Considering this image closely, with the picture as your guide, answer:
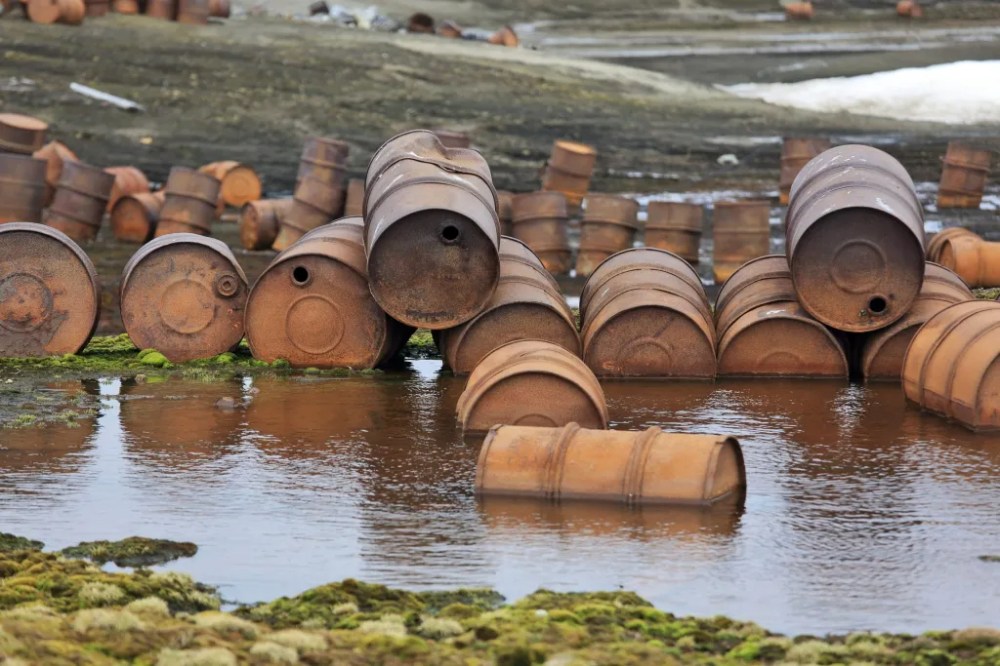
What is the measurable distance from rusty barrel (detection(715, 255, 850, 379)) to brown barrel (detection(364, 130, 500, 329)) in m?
1.82

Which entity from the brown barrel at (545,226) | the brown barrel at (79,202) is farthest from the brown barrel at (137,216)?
the brown barrel at (545,226)

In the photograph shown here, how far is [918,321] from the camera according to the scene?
10.7m

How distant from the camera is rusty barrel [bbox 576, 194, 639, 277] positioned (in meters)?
16.3

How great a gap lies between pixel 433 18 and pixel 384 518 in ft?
109

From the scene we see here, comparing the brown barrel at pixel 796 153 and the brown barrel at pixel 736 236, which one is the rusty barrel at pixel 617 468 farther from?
the brown barrel at pixel 796 153

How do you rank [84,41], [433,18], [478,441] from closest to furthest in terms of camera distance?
[478,441] < [84,41] < [433,18]

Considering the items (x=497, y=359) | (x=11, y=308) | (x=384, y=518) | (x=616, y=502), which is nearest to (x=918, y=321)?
(x=497, y=359)

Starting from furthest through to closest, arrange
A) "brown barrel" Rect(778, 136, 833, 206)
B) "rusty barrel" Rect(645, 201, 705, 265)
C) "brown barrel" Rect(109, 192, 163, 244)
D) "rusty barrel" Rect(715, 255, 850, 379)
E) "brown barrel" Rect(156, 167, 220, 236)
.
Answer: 1. "brown barrel" Rect(778, 136, 833, 206)
2. "brown barrel" Rect(109, 192, 163, 244)
3. "brown barrel" Rect(156, 167, 220, 236)
4. "rusty barrel" Rect(645, 201, 705, 265)
5. "rusty barrel" Rect(715, 255, 850, 379)

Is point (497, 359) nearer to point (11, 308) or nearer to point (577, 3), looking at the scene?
point (11, 308)

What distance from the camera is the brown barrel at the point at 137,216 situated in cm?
1806

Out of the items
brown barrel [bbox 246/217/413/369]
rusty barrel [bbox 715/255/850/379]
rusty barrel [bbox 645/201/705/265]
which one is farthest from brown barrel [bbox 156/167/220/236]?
rusty barrel [bbox 715/255/850/379]

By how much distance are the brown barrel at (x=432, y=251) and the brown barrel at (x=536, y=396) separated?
1783mm

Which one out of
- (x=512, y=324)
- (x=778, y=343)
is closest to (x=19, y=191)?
(x=512, y=324)

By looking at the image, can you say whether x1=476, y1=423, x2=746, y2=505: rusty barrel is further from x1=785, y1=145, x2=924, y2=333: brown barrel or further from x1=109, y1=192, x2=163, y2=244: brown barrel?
x1=109, y1=192, x2=163, y2=244: brown barrel
